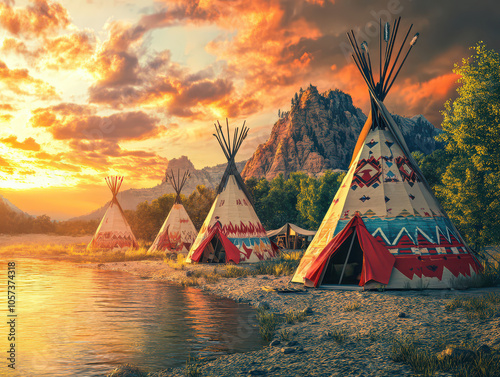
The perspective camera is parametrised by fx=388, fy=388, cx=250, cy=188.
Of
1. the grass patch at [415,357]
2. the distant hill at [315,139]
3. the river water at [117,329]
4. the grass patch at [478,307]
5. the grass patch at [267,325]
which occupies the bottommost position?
the river water at [117,329]

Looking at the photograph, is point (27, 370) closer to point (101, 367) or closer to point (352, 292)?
point (101, 367)

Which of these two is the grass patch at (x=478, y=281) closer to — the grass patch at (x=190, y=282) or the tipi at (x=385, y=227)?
the tipi at (x=385, y=227)

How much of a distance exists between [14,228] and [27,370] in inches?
2846

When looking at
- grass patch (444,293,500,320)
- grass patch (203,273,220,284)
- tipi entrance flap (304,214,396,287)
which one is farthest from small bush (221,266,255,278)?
grass patch (444,293,500,320)

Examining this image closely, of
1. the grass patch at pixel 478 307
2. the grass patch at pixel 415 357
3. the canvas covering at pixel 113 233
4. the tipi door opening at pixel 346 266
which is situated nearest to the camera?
the grass patch at pixel 415 357

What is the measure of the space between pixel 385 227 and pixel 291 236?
32.5 metres

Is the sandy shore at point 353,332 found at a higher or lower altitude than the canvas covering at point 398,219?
lower

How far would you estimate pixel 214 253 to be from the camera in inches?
999

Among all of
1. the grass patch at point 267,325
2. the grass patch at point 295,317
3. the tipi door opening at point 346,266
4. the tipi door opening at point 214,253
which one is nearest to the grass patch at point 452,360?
the grass patch at point 267,325

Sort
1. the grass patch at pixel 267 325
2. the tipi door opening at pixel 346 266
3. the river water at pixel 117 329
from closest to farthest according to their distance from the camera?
1. the river water at pixel 117 329
2. the grass patch at pixel 267 325
3. the tipi door opening at pixel 346 266

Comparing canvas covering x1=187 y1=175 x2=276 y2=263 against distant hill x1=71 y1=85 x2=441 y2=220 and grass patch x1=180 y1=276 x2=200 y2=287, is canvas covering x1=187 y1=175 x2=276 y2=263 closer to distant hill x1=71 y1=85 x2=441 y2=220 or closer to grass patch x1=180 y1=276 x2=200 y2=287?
grass patch x1=180 y1=276 x2=200 y2=287

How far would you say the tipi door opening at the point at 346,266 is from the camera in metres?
14.2

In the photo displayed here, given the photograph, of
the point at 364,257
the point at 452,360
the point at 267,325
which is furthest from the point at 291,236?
the point at 452,360

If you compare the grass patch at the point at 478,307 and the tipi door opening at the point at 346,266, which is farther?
the tipi door opening at the point at 346,266
